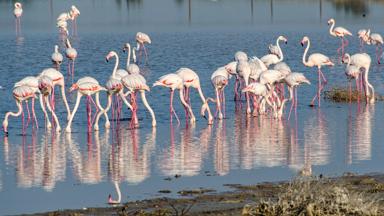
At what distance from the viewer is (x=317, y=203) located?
7.36 m

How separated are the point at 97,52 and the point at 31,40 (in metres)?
5.42

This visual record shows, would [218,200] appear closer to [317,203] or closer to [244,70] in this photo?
[317,203]

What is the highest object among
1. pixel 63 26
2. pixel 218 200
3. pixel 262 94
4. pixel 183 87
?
pixel 63 26

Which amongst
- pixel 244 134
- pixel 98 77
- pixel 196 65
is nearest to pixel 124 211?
pixel 244 134

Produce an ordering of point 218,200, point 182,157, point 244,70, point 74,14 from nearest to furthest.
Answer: point 218,200 < point 182,157 < point 244,70 < point 74,14

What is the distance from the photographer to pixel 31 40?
33.7 meters

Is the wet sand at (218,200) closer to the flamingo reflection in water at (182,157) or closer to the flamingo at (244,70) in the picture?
the flamingo reflection in water at (182,157)

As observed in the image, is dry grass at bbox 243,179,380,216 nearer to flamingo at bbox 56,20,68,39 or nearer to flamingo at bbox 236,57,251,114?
flamingo at bbox 236,57,251,114

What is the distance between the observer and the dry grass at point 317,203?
7.34 m

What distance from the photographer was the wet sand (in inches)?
324

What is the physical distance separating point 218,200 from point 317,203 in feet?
5.51

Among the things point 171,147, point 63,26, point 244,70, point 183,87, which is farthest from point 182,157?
point 63,26

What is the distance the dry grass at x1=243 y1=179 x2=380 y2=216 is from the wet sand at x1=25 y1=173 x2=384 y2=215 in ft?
0.69

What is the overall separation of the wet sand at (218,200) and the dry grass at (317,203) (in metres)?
0.21
